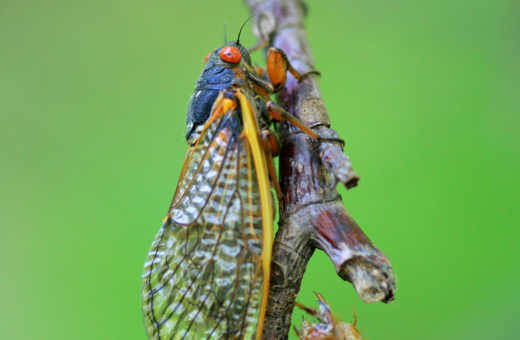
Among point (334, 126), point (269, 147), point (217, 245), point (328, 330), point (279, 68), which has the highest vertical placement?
point (334, 126)

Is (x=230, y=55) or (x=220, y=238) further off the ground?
(x=230, y=55)

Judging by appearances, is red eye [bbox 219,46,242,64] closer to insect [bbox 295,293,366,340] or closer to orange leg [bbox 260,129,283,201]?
orange leg [bbox 260,129,283,201]

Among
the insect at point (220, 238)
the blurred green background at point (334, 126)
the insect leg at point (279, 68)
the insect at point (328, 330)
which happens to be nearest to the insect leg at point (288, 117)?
the insect at point (220, 238)

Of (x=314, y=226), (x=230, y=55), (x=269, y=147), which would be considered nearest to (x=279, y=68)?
(x=230, y=55)

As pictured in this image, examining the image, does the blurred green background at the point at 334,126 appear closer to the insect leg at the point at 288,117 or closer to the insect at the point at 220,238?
the insect at the point at 220,238

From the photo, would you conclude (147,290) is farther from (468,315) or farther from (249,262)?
(468,315)

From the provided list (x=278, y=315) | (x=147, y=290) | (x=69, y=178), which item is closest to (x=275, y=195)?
(x=278, y=315)

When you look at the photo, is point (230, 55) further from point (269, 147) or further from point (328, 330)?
point (328, 330)
